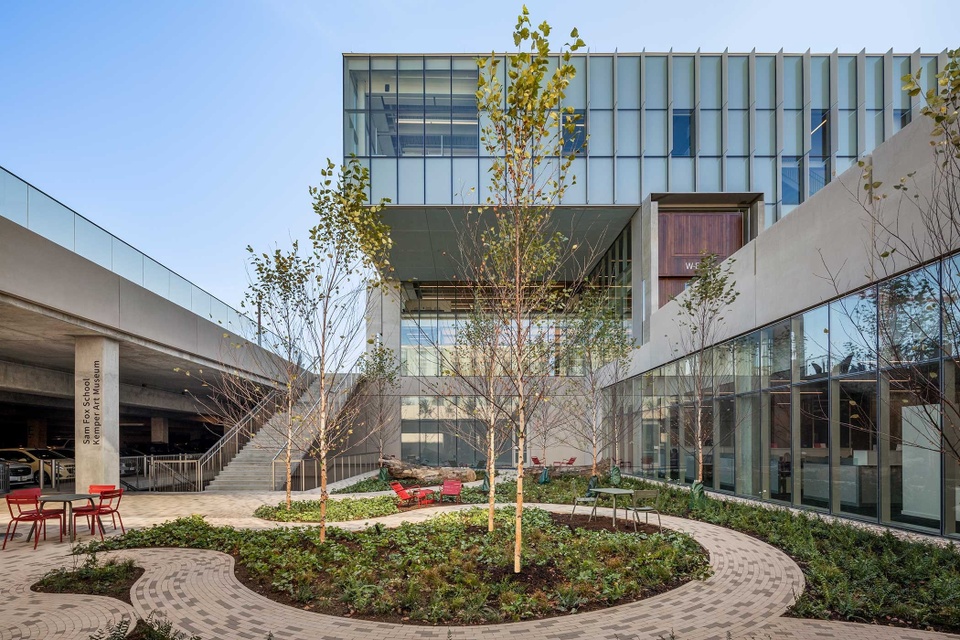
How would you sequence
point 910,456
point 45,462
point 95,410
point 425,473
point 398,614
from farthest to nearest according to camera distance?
point 45,462 < point 425,473 < point 95,410 < point 910,456 < point 398,614

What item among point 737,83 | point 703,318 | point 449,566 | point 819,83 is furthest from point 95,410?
point 819,83

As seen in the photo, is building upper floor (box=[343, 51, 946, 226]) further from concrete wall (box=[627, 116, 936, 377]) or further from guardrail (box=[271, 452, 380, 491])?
guardrail (box=[271, 452, 380, 491])

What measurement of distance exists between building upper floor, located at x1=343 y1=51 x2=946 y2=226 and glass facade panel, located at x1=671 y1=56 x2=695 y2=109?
0.04 metres

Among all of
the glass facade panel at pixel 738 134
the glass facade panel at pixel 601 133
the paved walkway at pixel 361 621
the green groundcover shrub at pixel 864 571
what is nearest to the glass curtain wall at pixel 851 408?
the green groundcover shrub at pixel 864 571

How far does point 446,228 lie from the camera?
27.4 m

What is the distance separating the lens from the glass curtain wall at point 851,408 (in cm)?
963

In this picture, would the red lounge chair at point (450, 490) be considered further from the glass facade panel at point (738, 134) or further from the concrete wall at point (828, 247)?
the glass facade panel at point (738, 134)

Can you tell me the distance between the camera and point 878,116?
2481 centimetres

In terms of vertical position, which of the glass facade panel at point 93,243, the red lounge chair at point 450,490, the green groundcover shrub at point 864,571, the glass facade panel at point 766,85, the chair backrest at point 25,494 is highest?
the glass facade panel at point 766,85

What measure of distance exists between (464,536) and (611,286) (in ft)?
72.2

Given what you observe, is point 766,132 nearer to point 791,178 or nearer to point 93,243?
point 791,178

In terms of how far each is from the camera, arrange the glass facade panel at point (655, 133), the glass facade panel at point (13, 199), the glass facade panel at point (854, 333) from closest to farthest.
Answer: the glass facade panel at point (854, 333)
the glass facade panel at point (13, 199)
the glass facade panel at point (655, 133)

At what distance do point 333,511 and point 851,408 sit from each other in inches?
465

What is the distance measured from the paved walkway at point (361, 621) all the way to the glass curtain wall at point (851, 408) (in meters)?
2.50
